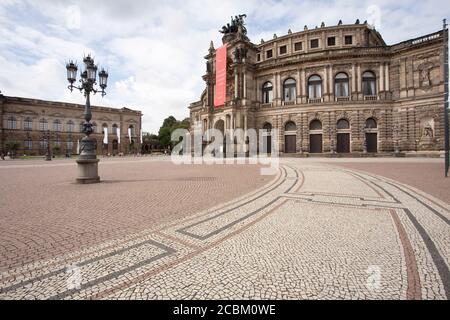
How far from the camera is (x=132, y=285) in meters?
2.48

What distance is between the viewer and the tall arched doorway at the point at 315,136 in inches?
1336

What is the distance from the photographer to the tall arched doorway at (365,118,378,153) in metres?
31.9

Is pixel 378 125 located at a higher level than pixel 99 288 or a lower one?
higher

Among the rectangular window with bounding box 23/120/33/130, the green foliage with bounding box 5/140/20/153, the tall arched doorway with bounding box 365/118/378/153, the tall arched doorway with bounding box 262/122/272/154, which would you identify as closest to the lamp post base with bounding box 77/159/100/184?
the tall arched doorway with bounding box 262/122/272/154

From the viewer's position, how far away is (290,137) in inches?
1409

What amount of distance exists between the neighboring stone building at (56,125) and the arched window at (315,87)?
2356 inches

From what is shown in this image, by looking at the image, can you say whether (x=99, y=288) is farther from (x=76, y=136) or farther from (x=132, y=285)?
(x=76, y=136)

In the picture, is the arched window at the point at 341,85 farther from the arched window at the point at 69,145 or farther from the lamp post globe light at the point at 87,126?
the arched window at the point at 69,145

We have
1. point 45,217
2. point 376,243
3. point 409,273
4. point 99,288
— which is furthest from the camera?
point 45,217

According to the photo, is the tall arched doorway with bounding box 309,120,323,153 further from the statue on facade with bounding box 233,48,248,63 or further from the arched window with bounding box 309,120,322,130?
the statue on facade with bounding box 233,48,248,63

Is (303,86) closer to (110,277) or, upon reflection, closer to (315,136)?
(315,136)

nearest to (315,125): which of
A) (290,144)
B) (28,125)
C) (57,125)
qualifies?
(290,144)

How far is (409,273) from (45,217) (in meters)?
6.68

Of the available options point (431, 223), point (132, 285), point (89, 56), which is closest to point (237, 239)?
point (132, 285)
